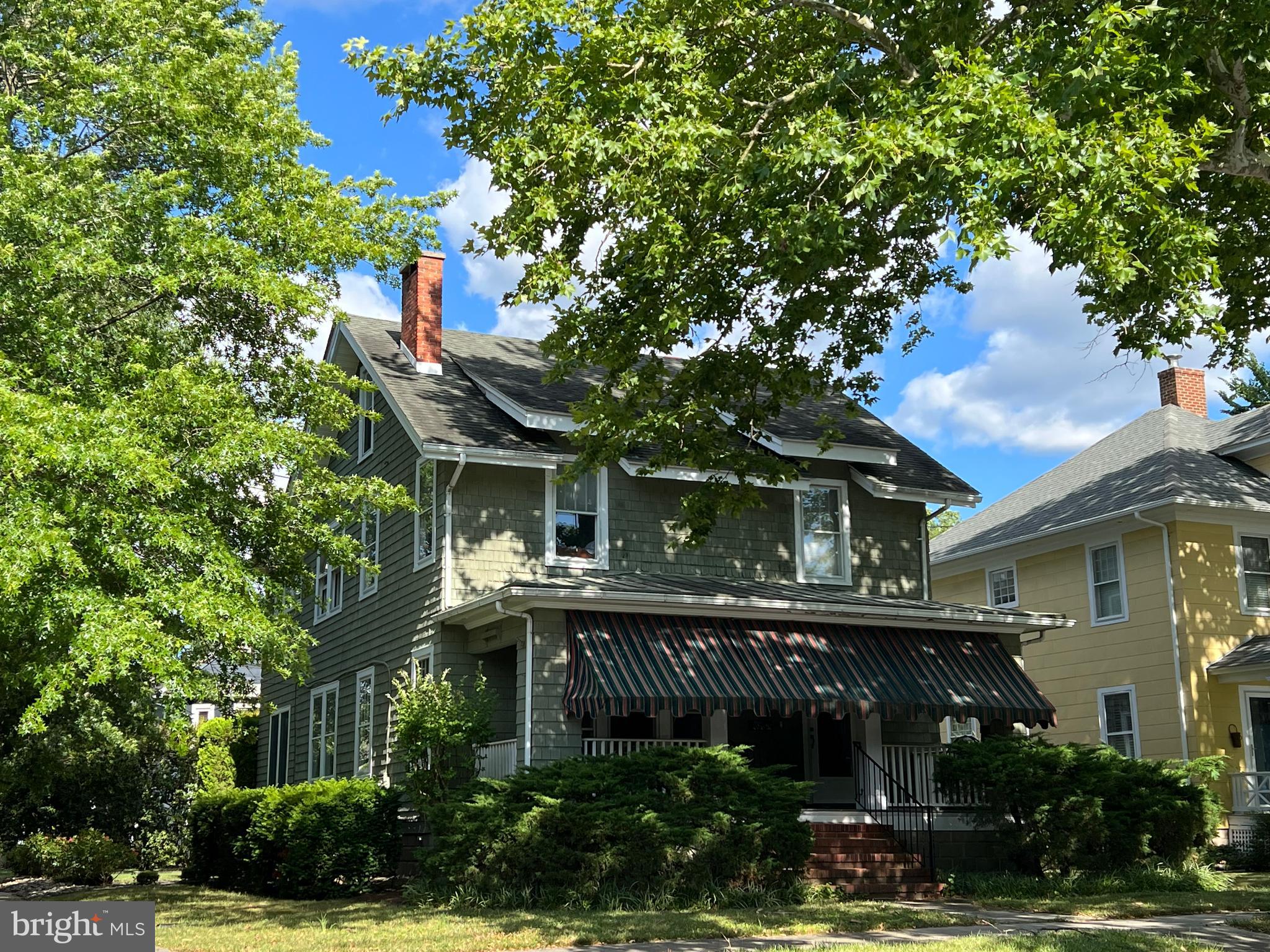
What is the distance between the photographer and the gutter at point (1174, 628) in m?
23.3

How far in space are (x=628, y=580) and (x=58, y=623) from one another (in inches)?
Answer: 360

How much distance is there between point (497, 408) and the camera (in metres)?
22.9

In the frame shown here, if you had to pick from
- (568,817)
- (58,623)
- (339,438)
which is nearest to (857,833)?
(568,817)

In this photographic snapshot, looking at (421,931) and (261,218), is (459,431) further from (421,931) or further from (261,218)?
(421,931)

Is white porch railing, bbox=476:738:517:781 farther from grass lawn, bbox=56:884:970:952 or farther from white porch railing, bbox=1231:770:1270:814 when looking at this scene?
white porch railing, bbox=1231:770:1270:814

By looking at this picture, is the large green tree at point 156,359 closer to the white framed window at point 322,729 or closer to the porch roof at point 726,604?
the porch roof at point 726,604

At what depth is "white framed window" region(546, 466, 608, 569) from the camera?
70.7ft

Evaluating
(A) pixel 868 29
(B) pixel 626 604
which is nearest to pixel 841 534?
(B) pixel 626 604

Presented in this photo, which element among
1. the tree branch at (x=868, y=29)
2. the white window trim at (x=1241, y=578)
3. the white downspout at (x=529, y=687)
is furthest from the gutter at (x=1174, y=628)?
the tree branch at (x=868, y=29)

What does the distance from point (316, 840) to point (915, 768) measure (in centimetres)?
922

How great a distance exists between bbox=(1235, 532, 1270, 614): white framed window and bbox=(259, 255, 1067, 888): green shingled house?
5.55m

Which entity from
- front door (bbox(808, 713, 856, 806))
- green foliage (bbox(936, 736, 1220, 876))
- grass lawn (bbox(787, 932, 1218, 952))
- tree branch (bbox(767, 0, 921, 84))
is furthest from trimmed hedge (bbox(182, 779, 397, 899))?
tree branch (bbox(767, 0, 921, 84))

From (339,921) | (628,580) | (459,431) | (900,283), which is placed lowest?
(339,921)

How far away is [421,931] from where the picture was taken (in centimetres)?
1312
